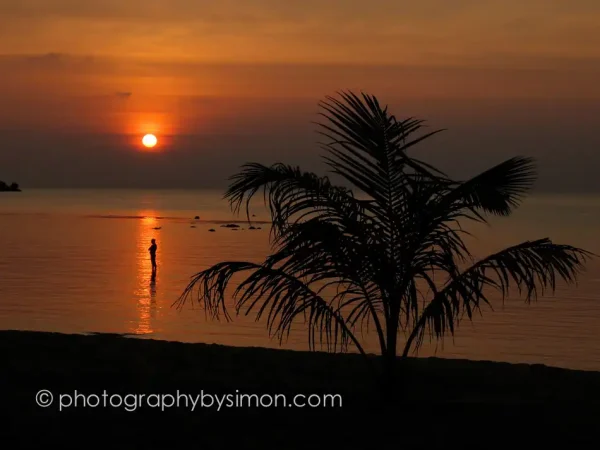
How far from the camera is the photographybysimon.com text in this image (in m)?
9.31

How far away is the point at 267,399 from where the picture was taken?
32.3 ft

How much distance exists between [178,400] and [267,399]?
962mm

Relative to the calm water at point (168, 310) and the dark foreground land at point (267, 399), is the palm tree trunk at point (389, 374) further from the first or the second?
the calm water at point (168, 310)

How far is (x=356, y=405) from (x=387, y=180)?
2.43 m

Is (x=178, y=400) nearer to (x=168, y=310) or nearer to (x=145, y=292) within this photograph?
(x=168, y=310)

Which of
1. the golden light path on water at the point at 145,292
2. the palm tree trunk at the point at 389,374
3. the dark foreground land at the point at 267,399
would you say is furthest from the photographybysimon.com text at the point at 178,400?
the golden light path on water at the point at 145,292

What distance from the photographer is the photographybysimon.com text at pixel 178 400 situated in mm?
9312

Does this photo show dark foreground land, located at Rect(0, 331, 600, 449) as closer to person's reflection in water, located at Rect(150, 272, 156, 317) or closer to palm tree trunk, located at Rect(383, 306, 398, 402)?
palm tree trunk, located at Rect(383, 306, 398, 402)

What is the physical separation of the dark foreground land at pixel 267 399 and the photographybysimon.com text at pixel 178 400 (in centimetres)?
4

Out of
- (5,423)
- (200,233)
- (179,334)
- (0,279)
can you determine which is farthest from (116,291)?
(200,233)

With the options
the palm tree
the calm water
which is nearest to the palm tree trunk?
the palm tree

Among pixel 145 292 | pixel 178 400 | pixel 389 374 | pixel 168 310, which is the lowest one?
pixel 178 400

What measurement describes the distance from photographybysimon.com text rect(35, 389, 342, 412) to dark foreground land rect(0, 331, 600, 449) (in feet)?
0.13

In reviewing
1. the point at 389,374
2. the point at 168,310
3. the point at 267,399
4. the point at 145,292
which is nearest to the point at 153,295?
the point at 145,292
